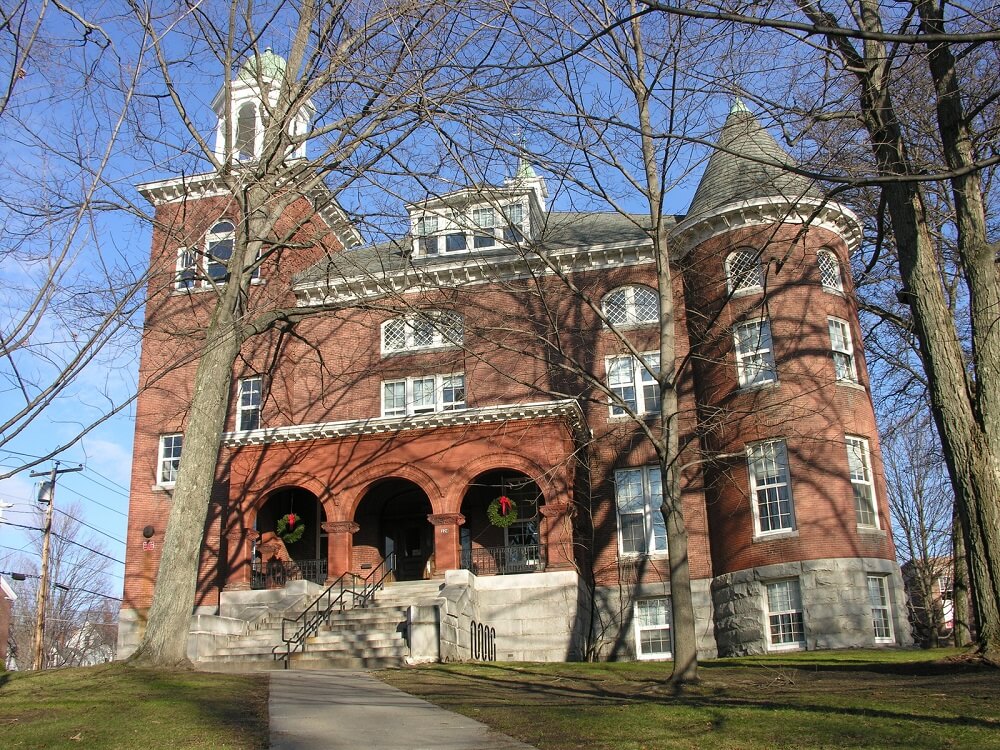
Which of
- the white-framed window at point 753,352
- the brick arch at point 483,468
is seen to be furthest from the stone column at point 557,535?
the white-framed window at point 753,352

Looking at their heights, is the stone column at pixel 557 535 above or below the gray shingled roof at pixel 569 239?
below

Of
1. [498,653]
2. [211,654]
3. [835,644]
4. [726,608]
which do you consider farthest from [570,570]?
[211,654]

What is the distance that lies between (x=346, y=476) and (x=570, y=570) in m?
6.37

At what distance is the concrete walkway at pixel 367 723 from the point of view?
320 inches

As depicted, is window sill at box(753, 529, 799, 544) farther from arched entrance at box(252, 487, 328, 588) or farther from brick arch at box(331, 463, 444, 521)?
arched entrance at box(252, 487, 328, 588)

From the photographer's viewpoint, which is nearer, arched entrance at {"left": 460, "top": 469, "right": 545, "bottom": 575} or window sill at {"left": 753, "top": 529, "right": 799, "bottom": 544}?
window sill at {"left": 753, "top": 529, "right": 799, "bottom": 544}

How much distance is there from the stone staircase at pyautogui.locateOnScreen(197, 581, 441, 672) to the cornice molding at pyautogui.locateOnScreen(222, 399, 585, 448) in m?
4.47

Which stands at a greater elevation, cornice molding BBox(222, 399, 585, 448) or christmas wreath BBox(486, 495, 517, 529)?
cornice molding BBox(222, 399, 585, 448)

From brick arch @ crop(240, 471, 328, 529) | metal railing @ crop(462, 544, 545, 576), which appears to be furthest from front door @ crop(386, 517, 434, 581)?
brick arch @ crop(240, 471, 328, 529)

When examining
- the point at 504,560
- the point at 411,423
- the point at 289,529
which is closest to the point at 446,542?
the point at 504,560

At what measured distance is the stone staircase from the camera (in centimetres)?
1834

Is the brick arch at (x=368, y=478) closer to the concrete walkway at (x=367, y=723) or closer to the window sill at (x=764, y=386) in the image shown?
the window sill at (x=764, y=386)

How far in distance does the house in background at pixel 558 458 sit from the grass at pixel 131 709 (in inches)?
242

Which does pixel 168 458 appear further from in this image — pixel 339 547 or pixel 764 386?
pixel 764 386
